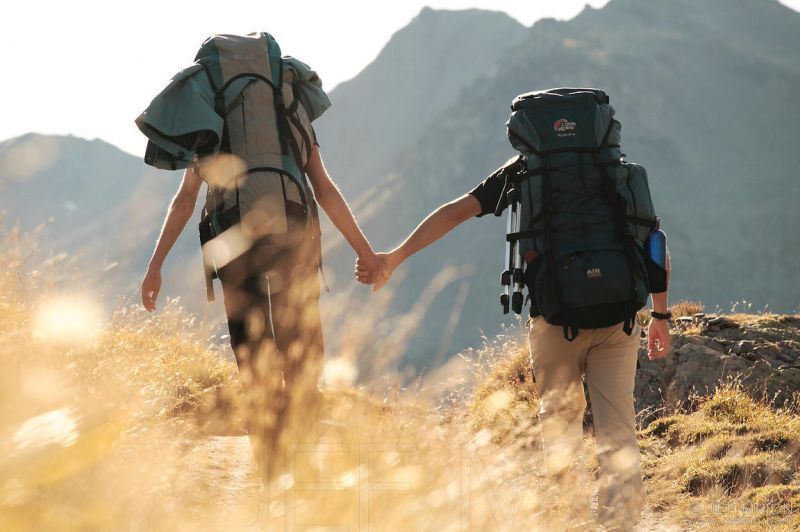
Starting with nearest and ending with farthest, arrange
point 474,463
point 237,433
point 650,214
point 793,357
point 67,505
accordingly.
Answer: point 67,505 < point 650,214 < point 474,463 < point 237,433 < point 793,357

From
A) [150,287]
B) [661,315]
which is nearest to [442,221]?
[661,315]

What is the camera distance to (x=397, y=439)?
378 centimetres

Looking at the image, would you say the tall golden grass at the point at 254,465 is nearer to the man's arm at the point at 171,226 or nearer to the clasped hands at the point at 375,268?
the clasped hands at the point at 375,268

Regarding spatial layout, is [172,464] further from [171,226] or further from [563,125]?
[563,125]

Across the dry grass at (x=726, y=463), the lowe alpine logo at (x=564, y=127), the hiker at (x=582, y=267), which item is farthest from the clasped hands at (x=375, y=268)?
the dry grass at (x=726, y=463)

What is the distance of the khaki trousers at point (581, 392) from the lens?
351 cm

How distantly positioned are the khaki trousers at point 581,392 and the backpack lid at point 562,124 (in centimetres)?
89

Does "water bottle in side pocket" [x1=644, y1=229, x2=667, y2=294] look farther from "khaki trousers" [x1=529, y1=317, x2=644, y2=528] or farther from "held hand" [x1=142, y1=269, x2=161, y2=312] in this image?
"held hand" [x1=142, y1=269, x2=161, y2=312]

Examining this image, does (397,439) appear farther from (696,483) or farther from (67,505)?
(696,483)

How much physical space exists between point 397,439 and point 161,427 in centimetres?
133

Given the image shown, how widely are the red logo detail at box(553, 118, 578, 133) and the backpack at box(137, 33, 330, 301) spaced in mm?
1364

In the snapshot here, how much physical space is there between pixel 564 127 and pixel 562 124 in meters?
0.02

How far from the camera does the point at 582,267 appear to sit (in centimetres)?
345

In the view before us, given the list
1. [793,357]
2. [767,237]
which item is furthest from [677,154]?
[793,357]
